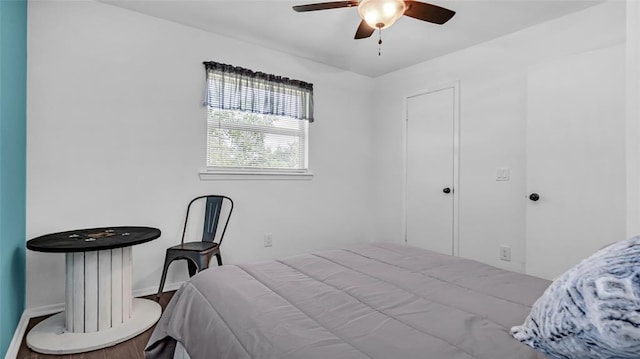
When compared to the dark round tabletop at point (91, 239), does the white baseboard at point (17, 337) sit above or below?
below

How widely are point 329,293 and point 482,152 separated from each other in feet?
8.69

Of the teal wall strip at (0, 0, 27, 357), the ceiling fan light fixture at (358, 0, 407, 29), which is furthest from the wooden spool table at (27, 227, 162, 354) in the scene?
the ceiling fan light fixture at (358, 0, 407, 29)

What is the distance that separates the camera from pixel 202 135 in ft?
10.1

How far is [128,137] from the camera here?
270 centimetres

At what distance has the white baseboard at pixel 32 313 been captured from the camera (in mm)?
1835

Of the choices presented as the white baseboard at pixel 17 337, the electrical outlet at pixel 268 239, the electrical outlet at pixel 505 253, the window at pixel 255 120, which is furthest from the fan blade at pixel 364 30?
the white baseboard at pixel 17 337

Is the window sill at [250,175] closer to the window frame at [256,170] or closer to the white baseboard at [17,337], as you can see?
the window frame at [256,170]

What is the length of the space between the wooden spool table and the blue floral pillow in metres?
2.16

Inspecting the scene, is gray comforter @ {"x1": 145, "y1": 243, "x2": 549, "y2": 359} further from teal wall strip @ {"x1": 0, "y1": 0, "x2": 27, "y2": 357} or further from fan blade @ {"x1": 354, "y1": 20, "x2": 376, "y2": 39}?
fan blade @ {"x1": 354, "y1": 20, "x2": 376, "y2": 39}

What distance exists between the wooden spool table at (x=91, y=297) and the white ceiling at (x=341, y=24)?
6.26ft

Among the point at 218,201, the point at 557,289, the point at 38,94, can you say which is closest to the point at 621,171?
the point at 557,289

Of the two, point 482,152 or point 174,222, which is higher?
point 482,152

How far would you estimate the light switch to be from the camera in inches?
121

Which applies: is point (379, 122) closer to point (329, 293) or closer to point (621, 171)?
point (621, 171)
